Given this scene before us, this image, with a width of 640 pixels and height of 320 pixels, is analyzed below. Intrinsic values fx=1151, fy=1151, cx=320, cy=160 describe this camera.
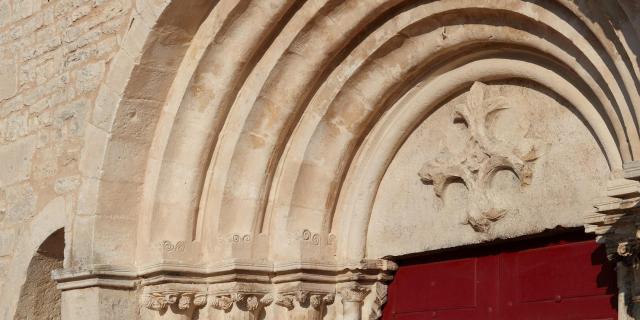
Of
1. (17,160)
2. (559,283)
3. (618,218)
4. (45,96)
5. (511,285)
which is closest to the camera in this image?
(618,218)

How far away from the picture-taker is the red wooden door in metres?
4.76

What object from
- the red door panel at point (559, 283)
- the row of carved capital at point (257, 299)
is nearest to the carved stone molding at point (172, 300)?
the row of carved capital at point (257, 299)

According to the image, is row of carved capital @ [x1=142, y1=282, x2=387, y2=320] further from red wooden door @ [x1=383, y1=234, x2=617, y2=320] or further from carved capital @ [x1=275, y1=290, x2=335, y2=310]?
red wooden door @ [x1=383, y1=234, x2=617, y2=320]

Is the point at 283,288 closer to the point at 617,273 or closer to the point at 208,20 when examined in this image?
the point at 208,20

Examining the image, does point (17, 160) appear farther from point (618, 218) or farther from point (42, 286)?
point (618, 218)

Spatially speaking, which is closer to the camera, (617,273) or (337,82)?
(617,273)

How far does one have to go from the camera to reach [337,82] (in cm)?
561

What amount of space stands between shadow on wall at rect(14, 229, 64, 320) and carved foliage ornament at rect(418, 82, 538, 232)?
2097mm

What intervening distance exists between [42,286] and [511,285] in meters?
2.57

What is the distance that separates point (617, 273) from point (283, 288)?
5.75 ft

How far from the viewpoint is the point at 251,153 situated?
570 cm

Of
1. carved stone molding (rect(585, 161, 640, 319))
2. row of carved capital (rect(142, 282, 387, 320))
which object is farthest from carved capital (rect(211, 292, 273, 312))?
carved stone molding (rect(585, 161, 640, 319))

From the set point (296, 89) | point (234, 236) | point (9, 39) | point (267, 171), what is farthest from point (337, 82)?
point (9, 39)

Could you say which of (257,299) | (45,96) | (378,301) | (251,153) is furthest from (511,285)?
(45,96)
